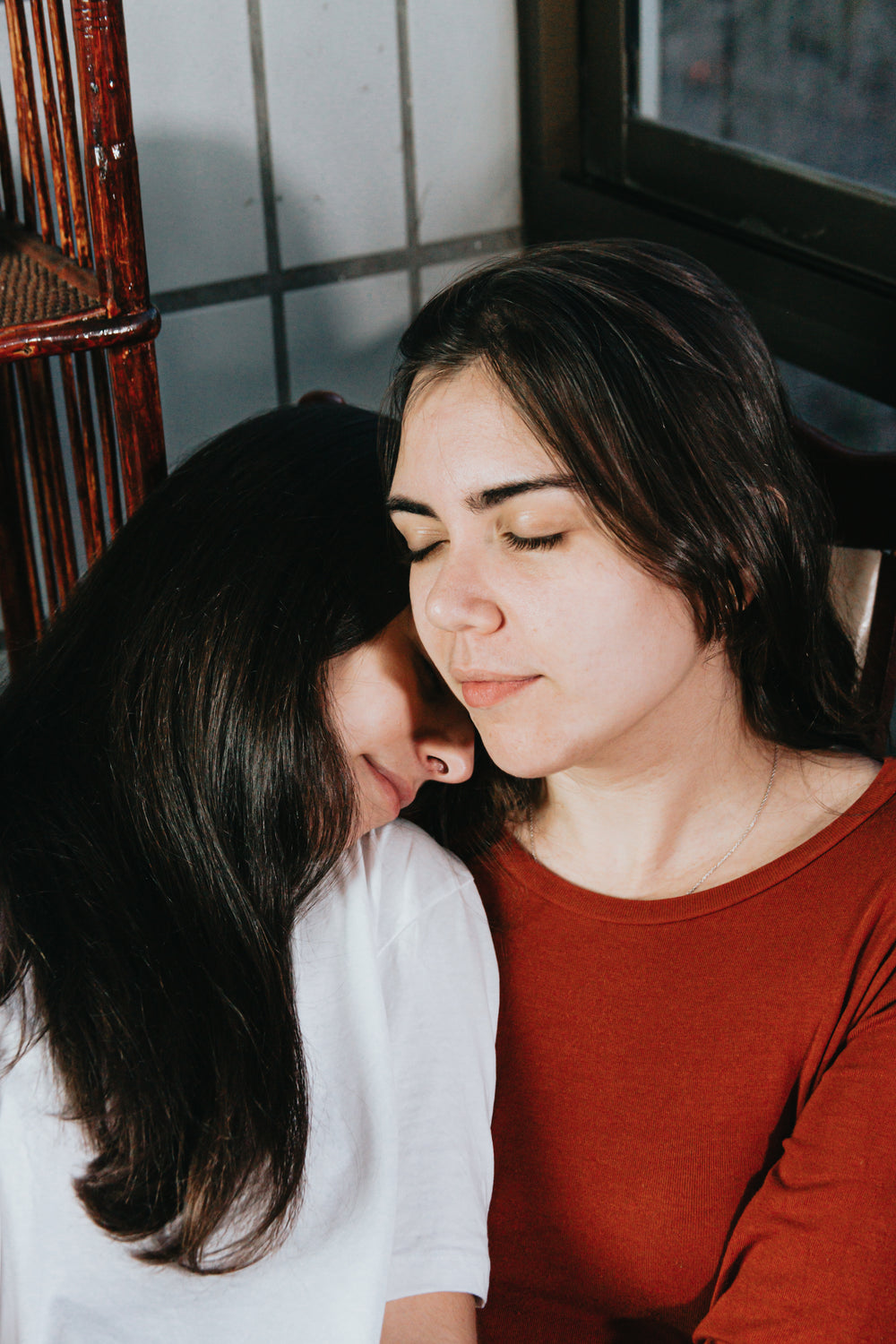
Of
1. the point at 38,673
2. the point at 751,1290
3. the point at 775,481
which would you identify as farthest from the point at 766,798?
the point at 38,673

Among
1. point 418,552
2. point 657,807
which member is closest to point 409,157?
point 418,552

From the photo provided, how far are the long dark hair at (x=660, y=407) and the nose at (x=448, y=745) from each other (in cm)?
22

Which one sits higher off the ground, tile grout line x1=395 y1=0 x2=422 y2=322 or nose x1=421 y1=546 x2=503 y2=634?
tile grout line x1=395 y1=0 x2=422 y2=322

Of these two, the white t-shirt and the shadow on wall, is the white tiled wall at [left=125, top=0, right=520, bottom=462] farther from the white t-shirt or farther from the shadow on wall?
the white t-shirt

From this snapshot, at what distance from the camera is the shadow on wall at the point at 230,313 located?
5.31ft

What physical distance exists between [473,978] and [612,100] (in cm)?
127

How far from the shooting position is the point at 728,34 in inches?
68.3

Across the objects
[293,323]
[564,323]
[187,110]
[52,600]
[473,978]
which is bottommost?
[473,978]

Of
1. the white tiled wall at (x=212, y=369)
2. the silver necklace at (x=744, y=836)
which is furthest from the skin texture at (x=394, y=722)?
the white tiled wall at (x=212, y=369)

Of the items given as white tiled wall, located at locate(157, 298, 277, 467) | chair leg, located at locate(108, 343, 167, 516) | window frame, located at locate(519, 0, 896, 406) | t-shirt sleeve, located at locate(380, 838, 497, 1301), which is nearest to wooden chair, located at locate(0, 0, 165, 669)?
chair leg, located at locate(108, 343, 167, 516)

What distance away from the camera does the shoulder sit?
121 centimetres

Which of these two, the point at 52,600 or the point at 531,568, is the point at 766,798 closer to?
the point at 531,568

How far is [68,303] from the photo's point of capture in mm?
1083

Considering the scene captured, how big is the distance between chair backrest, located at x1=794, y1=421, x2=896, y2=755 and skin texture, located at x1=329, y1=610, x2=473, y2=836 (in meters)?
0.44
